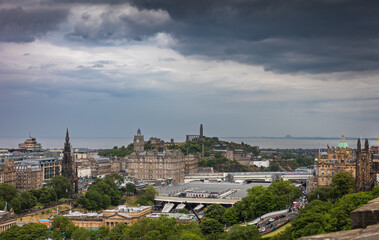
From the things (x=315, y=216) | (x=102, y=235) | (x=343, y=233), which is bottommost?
(x=102, y=235)

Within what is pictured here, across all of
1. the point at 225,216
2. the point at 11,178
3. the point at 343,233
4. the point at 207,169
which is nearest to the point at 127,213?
the point at 225,216

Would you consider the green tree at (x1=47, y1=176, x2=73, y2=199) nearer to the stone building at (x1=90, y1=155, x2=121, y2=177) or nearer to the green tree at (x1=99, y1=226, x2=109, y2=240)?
the green tree at (x1=99, y1=226, x2=109, y2=240)

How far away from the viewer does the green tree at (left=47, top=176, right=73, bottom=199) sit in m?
114

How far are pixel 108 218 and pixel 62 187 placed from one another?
33.2 meters

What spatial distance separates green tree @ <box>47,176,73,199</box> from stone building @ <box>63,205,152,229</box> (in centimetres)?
2450

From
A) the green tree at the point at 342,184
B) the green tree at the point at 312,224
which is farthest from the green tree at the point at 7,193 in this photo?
the green tree at the point at 342,184

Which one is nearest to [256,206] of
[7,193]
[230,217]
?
[230,217]

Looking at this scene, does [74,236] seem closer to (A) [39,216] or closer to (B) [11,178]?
(A) [39,216]

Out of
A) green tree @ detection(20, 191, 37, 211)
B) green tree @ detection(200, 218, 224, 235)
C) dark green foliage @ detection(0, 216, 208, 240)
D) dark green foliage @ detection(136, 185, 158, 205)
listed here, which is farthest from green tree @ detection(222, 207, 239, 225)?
green tree @ detection(20, 191, 37, 211)

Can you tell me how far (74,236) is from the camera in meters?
72.3

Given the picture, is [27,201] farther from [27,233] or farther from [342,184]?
[342,184]

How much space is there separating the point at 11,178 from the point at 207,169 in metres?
80.8

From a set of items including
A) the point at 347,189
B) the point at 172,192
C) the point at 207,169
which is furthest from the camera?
the point at 207,169

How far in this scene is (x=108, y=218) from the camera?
86625 millimetres
